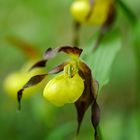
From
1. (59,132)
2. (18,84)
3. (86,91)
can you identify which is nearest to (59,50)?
(86,91)

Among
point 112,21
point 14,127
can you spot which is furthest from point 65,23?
point 112,21

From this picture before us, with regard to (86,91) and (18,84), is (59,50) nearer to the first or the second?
(86,91)

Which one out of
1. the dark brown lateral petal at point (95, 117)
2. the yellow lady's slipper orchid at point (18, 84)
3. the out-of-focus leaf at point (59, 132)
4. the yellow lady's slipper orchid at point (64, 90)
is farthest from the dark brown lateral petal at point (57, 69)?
the yellow lady's slipper orchid at point (18, 84)

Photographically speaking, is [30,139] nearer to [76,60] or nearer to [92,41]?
[92,41]

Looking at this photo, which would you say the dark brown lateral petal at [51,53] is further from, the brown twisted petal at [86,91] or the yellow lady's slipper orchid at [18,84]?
the yellow lady's slipper orchid at [18,84]

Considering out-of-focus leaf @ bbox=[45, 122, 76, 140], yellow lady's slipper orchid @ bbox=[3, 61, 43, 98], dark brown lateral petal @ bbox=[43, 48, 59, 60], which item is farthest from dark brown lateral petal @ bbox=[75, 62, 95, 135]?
yellow lady's slipper orchid @ bbox=[3, 61, 43, 98]
